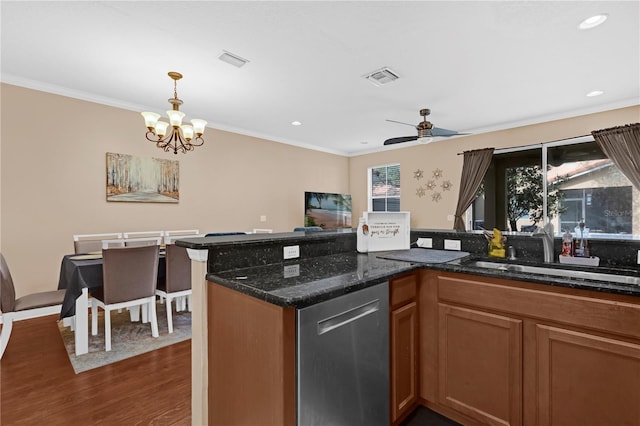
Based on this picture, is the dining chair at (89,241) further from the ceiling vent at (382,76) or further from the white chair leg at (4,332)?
the ceiling vent at (382,76)

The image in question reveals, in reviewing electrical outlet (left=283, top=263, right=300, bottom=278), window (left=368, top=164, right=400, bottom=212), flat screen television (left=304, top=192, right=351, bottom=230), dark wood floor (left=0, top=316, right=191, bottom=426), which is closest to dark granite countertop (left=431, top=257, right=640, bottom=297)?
electrical outlet (left=283, top=263, right=300, bottom=278)

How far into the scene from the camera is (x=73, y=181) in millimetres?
3676

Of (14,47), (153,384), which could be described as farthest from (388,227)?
(14,47)

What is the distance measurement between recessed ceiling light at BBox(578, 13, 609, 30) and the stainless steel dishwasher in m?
2.69

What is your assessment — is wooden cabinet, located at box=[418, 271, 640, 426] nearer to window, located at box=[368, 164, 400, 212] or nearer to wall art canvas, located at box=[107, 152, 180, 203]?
wall art canvas, located at box=[107, 152, 180, 203]

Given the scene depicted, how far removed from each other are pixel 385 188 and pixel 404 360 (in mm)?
5536

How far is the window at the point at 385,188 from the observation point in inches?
263

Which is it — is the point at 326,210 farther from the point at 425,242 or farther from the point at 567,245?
the point at 567,245

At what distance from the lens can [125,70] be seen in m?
3.07

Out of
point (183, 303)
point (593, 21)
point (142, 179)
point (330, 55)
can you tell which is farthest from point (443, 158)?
point (142, 179)

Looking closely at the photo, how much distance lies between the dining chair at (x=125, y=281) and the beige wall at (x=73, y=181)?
1.36 meters

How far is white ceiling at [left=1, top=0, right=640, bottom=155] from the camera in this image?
220 cm

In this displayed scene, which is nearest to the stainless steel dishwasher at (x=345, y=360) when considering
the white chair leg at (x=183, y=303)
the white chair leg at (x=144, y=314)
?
the white chair leg at (x=144, y=314)

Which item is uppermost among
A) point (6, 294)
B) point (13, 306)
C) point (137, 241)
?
point (137, 241)
